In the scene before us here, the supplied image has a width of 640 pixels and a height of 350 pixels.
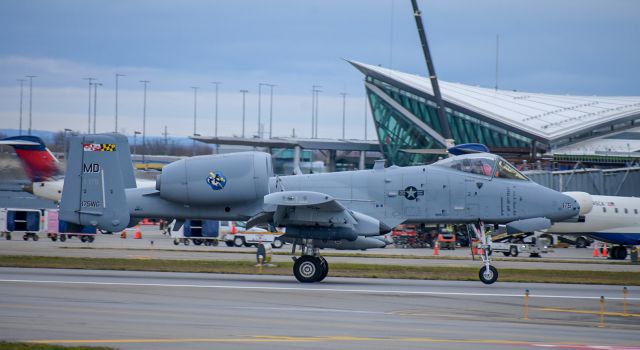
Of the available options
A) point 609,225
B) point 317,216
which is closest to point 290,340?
point 317,216

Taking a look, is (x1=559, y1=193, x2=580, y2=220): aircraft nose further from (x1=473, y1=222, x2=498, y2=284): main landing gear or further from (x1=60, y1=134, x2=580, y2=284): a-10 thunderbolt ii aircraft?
(x1=473, y1=222, x2=498, y2=284): main landing gear

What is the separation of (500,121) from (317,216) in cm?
5519

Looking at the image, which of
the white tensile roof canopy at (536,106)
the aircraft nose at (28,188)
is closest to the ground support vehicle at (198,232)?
the aircraft nose at (28,188)

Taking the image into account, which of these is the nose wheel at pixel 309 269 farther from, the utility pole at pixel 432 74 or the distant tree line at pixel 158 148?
the utility pole at pixel 432 74

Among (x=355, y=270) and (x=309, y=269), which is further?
(x=355, y=270)

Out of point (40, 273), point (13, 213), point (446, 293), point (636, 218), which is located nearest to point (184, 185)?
point (40, 273)

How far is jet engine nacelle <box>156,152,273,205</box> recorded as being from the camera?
22750 millimetres

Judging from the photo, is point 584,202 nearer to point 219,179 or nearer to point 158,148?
point 219,179

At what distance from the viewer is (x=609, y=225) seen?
45062 millimetres

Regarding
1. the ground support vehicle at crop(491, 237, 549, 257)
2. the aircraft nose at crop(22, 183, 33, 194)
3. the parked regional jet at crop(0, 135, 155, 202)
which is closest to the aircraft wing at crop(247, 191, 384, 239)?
the ground support vehicle at crop(491, 237, 549, 257)

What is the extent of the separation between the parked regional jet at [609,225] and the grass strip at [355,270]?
50.2 feet

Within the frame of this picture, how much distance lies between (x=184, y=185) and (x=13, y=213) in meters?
28.0

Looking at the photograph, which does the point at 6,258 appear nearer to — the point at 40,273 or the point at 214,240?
the point at 40,273

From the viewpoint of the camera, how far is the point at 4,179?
146 ft
